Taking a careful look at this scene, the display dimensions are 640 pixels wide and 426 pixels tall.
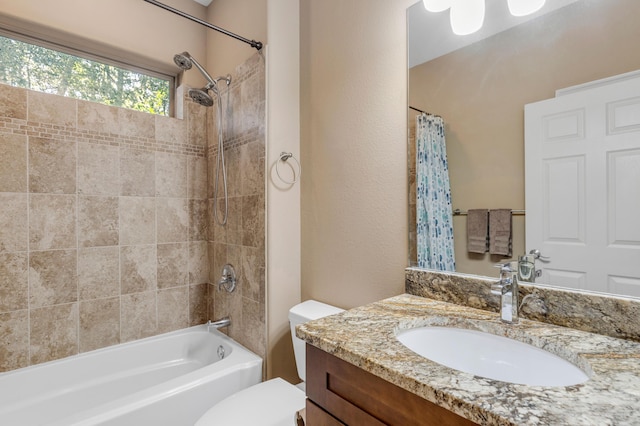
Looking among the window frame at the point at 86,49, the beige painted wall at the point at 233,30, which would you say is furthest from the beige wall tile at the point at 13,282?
the beige painted wall at the point at 233,30

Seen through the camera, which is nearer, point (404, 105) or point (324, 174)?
point (404, 105)

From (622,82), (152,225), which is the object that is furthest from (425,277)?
(152,225)

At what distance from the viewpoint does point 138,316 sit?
210cm

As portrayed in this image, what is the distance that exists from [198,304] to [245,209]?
0.93 m

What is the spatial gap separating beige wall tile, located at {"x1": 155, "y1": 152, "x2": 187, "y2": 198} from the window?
375 millimetres

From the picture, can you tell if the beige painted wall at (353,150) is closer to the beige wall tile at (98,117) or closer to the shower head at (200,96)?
the shower head at (200,96)

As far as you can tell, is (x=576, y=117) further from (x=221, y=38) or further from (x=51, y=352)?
(x=51, y=352)

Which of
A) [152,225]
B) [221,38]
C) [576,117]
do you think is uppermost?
[221,38]

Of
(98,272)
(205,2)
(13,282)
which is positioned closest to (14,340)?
(13,282)

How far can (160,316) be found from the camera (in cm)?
219

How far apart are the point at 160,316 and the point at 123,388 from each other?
0.45 m

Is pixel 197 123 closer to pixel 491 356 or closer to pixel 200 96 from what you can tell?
pixel 200 96

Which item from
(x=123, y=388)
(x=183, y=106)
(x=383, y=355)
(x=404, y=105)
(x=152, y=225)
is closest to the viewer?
(x=383, y=355)

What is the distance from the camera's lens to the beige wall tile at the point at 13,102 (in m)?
1.67
